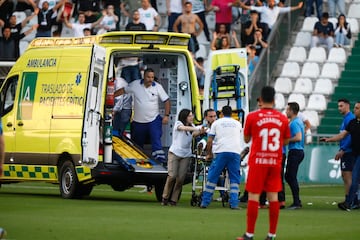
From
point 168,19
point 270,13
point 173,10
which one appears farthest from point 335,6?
point 168,19

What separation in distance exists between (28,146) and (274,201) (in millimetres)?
9843

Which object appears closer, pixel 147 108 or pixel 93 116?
pixel 93 116

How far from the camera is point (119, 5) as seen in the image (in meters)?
37.0

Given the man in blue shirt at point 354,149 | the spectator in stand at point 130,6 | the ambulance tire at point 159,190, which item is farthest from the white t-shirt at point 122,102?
the spectator in stand at point 130,6

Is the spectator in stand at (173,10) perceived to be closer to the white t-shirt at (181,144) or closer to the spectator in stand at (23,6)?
the spectator in stand at (23,6)

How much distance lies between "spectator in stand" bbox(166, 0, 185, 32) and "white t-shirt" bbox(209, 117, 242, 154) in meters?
14.3

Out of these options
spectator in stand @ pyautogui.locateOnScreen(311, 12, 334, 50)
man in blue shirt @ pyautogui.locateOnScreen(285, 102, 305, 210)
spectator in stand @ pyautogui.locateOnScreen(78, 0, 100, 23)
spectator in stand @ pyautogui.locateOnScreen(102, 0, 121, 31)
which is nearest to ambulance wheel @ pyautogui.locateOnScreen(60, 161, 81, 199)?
man in blue shirt @ pyautogui.locateOnScreen(285, 102, 305, 210)

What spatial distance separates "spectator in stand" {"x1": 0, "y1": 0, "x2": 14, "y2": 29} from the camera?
122 feet

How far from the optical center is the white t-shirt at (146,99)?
24.5m

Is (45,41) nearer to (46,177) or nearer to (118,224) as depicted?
(46,177)

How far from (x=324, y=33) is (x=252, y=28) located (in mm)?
2039

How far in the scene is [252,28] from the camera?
3522 centimetres

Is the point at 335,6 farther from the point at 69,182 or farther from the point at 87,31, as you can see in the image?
the point at 69,182

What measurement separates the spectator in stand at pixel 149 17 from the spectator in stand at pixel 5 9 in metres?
4.13
